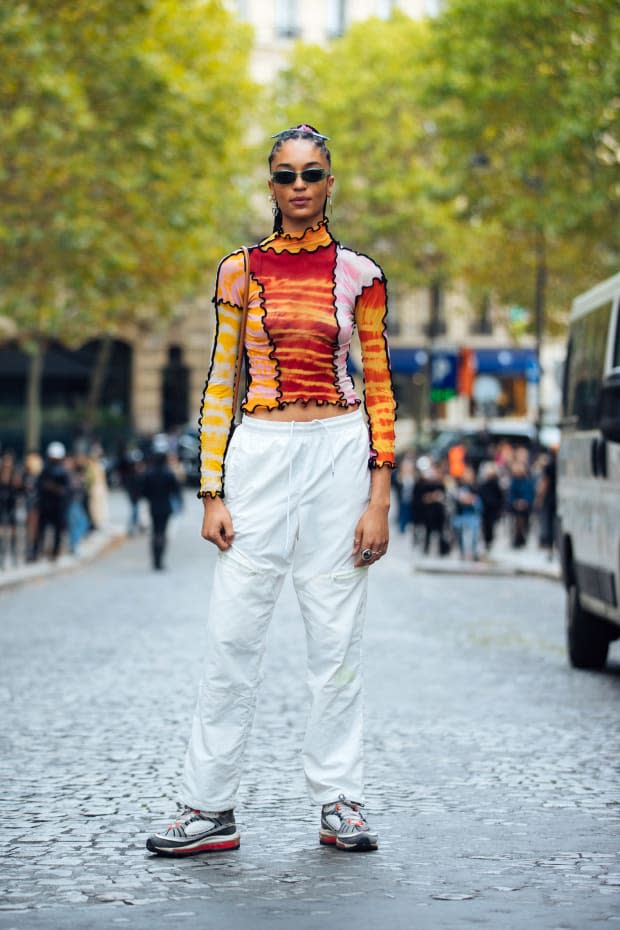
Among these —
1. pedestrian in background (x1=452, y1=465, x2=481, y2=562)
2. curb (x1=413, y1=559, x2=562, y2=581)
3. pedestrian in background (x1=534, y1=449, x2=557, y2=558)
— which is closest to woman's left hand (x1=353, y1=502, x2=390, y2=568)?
curb (x1=413, y1=559, x2=562, y2=581)

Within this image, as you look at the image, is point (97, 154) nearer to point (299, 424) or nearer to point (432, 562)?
point (432, 562)

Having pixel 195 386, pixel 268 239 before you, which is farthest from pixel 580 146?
pixel 195 386

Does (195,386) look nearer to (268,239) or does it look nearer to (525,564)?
(525,564)

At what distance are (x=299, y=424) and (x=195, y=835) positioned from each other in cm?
128

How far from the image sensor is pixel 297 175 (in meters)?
6.19

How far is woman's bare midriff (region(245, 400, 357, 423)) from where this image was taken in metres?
6.18

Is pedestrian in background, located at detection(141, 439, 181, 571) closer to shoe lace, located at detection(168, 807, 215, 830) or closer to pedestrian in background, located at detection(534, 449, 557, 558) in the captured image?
pedestrian in background, located at detection(534, 449, 557, 558)

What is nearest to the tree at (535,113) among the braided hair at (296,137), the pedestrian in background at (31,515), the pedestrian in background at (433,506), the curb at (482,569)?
the pedestrian in background at (433,506)

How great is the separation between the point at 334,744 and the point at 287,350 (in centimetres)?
121

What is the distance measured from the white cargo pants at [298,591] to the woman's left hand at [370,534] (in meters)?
0.03

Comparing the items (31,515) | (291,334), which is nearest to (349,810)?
(291,334)

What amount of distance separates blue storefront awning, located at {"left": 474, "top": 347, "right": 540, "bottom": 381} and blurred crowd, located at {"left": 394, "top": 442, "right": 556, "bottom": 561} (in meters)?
35.8

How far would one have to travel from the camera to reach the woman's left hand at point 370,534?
20.2 feet

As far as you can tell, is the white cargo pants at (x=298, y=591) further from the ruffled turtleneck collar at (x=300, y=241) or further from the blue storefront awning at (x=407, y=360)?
the blue storefront awning at (x=407, y=360)
